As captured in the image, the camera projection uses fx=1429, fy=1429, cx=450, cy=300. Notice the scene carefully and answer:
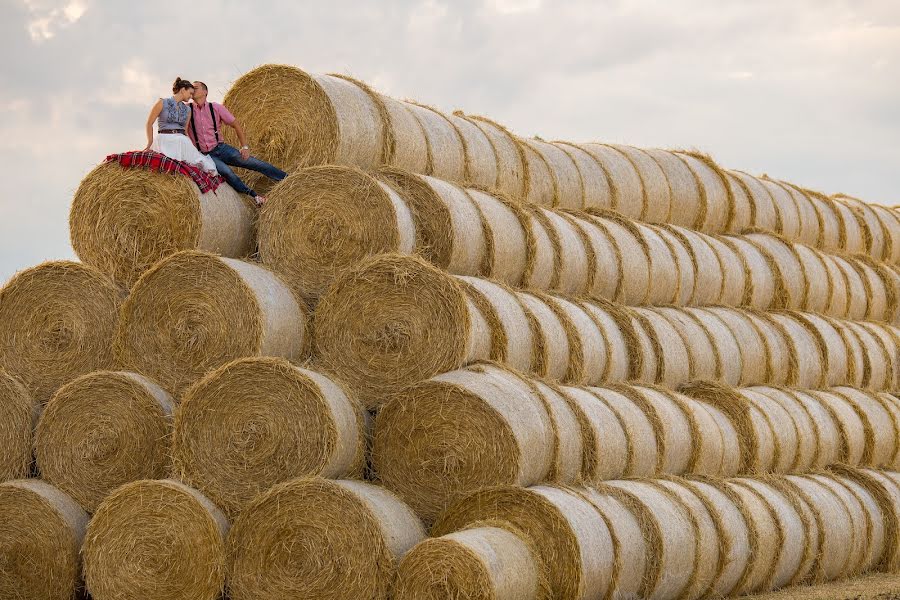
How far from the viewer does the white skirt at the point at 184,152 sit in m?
10.3

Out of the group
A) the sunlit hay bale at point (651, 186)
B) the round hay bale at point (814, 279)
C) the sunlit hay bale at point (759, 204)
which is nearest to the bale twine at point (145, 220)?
the sunlit hay bale at point (651, 186)

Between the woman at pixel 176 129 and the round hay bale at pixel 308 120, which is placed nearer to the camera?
the woman at pixel 176 129

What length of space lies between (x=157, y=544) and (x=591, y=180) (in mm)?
6148

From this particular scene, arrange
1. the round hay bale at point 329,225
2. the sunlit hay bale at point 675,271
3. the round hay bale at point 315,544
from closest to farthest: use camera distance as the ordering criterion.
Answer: the round hay bale at point 315,544 → the round hay bale at point 329,225 → the sunlit hay bale at point 675,271

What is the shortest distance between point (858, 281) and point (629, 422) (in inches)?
263

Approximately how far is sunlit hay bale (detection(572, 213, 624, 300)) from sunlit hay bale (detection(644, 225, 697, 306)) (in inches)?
25.2

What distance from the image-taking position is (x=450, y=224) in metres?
10.2

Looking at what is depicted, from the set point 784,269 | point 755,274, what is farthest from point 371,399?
point 784,269

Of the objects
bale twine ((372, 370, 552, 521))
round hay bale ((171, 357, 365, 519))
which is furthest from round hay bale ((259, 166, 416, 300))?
bale twine ((372, 370, 552, 521))

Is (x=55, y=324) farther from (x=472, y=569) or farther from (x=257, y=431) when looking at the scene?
(x=472, y=569)

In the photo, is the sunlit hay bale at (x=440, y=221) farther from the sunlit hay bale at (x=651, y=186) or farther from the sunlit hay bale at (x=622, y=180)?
the sunlit hay bale at (x=651, y=186)

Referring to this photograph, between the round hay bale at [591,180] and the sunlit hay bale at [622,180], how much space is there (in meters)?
0.06

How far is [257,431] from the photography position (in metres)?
9.15

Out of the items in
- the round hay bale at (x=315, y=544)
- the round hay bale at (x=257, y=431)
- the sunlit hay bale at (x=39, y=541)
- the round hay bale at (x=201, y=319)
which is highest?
the round hay bale at (x=201, y=319)
